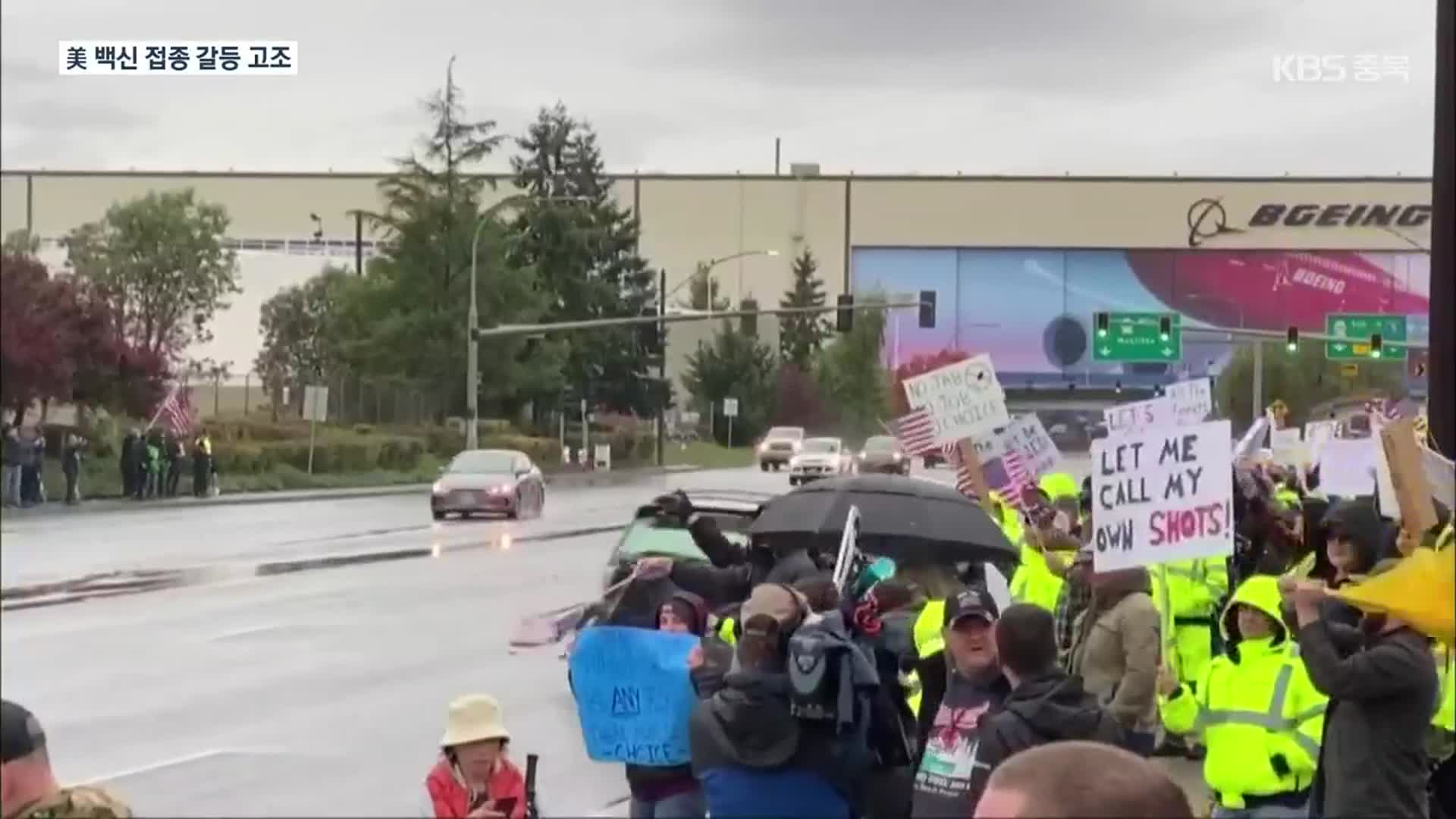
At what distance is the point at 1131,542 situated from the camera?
20.0 ft

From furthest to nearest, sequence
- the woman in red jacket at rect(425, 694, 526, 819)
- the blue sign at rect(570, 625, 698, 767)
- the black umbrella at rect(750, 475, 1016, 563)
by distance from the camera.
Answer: the black umbrella at rect(750, 475, 1016, 563) → the blue sign at rect(570, 625, 698, 767) → the woman in red jacket at rect(425, 694, 526, 819)

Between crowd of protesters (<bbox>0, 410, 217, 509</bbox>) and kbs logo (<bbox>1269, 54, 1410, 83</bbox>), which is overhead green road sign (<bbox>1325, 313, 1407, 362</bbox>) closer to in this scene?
kbs logo (<bbox>1269, 54, 1410, 83</bbox>)

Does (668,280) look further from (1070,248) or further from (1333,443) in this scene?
(1333,443)

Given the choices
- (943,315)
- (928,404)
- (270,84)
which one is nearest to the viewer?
(270,84)

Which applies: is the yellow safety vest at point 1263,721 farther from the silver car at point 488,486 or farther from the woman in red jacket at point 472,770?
the silver car at point 488,486

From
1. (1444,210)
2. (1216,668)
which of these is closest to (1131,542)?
(1216,668)

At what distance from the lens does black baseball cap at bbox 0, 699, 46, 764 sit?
11.9ft

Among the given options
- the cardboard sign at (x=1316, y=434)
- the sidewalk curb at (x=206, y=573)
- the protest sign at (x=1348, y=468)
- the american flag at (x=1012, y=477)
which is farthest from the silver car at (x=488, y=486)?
the cardboard sign at (x=1316, y=434)

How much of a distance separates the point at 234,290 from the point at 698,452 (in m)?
2.88

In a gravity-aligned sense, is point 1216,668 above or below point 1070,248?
below

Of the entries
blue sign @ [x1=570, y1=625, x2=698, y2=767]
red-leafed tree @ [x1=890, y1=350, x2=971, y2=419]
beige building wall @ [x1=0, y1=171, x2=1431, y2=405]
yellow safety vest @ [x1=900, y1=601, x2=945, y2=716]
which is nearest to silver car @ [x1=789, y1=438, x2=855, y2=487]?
red-leafed tree @ [x1=890, y1=350, x2=971, y2=419]

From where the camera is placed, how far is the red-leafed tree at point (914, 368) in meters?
10.7

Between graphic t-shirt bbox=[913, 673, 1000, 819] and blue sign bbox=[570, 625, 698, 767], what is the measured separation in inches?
43.3

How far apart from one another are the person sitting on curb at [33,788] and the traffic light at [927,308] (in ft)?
24.2
